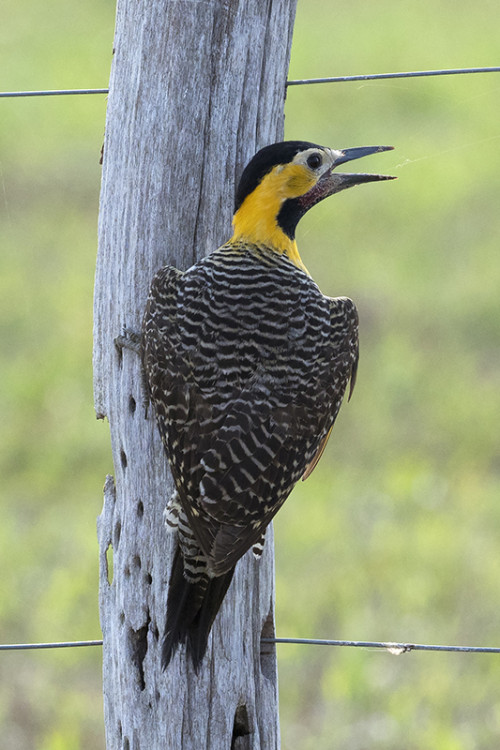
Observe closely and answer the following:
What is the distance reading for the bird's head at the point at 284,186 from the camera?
3.55 meters

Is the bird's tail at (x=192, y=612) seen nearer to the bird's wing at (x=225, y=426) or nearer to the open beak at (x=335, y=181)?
the bird's wing at (x=225, y=426)

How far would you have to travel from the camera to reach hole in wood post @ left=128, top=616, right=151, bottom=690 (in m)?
3.47

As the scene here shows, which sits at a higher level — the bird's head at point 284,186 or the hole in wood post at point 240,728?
the bird's head at point 284,186

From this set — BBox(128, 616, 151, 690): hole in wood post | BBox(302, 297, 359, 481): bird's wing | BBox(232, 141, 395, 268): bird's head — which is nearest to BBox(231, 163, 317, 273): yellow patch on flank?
BBox(232, 141, 395, 268): bird's head

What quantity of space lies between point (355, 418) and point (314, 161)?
4705 millimetres

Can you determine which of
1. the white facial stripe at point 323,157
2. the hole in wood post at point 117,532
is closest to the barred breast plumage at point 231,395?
the hole in wood post at point 117,532

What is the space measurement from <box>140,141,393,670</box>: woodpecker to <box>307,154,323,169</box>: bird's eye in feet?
0.53

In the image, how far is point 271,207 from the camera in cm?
392

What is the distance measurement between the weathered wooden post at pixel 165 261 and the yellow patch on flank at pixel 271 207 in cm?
12

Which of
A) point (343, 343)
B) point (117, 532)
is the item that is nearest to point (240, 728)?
point (117, 532)

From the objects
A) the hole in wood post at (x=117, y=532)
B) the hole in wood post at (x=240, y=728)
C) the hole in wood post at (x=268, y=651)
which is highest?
the hole in wood post at (x=117, y=532)

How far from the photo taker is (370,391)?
872cm

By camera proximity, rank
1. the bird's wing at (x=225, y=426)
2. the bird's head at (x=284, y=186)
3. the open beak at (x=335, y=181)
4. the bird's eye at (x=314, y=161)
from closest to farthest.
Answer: the bird's wing at (x=225, y=426) → the bird's head at (x=284, y=186) → the bird's eye at (x=314, y=161) → the open beak at (x=335, y=181)

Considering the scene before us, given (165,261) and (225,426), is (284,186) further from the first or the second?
(225,426)
